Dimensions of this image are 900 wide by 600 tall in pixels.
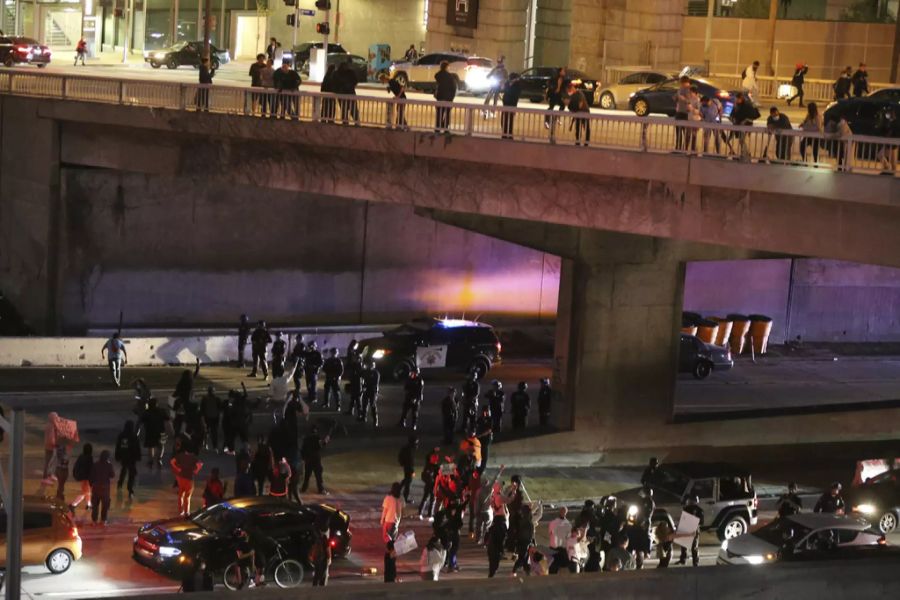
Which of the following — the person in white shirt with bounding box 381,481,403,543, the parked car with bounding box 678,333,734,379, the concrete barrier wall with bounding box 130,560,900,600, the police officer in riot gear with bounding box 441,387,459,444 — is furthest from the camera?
the parked car with bounding box 678,333,734,379

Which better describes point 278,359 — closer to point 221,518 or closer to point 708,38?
point 221,518

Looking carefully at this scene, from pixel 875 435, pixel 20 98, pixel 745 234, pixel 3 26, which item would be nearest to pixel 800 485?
pixel 875 435

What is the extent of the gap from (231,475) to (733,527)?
27.3 feet

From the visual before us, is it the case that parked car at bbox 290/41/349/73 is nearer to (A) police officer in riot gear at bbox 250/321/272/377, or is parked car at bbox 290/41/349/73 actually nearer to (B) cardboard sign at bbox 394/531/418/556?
(A) police officer in riot gear at bbox 250/321/272/377

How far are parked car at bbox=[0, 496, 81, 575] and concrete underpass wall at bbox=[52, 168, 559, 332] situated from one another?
714 inches

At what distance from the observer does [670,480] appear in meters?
24.1

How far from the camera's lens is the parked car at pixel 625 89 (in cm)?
3884

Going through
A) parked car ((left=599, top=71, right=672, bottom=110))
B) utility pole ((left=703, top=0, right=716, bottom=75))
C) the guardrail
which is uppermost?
utility pole ((left=703, top=0, right=716, bottom=75))

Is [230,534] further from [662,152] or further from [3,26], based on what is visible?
[3,26]

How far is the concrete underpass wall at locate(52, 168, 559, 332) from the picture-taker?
36.8 meters

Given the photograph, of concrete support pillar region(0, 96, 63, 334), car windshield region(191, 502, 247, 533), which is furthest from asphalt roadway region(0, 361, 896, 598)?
concrete support pillar region(0, 96, 63, 334)

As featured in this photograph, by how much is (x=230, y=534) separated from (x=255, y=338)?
45.4 ft

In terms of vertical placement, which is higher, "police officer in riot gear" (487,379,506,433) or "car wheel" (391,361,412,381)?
"police officer in riot gear" (487,379,506,433)

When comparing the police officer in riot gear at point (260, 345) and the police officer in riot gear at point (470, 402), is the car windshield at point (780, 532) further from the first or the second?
the police officer in riot gear at point (260, 345)
